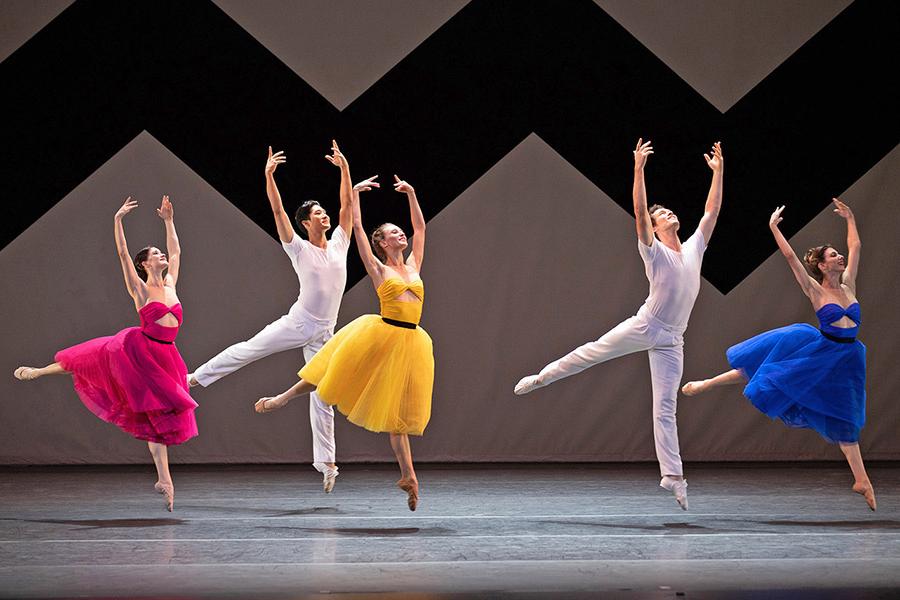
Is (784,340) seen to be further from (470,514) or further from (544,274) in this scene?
(544,274)

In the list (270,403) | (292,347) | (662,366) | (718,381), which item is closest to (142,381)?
(270,403)

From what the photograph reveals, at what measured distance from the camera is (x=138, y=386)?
180 inches

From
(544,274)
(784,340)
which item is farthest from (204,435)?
(784,340)

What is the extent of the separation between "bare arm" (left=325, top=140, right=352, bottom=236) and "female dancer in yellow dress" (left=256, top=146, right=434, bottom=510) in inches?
10.8

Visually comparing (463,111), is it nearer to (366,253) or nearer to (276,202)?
(276,202)

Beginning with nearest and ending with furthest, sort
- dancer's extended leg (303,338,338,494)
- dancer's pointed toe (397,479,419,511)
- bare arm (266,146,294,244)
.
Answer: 1. dancer's pointed toe (397,479,419,511)
2. bare arm (266,146,294,244)
3. dancer's extended leg (303,338,338,494)

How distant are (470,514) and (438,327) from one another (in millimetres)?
2307

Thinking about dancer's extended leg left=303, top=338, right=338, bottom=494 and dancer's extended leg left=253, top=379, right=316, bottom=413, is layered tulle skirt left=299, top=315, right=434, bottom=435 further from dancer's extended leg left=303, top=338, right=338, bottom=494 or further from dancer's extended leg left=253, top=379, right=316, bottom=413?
dancer's extended leg left=303, top=338, right=338, bottom=494

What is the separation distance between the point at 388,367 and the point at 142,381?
1.09 metres

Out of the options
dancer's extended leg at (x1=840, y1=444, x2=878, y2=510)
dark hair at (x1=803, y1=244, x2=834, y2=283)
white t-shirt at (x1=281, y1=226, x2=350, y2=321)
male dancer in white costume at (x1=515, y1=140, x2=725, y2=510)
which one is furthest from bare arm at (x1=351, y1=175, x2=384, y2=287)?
dancer's extended leg at (x1=840, y1=444, x2=878, y2=510)

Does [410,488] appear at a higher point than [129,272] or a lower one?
lower

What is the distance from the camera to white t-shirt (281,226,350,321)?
5.26 meters

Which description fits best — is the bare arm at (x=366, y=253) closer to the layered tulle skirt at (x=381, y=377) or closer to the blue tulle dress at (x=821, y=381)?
the layered tulle skirt at (x=381, y=377)

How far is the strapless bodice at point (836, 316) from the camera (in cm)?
463
